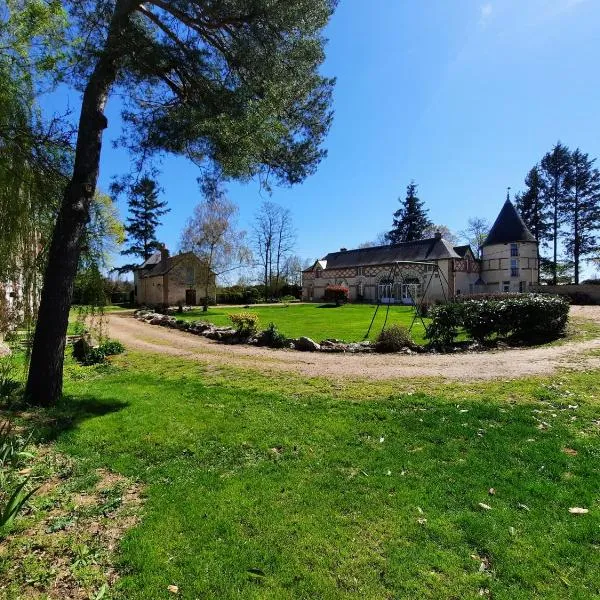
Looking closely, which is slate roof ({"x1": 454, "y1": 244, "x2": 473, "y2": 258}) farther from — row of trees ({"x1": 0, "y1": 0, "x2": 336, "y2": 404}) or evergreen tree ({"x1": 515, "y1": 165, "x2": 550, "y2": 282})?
row of trees ({"x1": 0, "y1": 0, "x2": 336, "y2": 404})

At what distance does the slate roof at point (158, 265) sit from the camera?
95.8 feet

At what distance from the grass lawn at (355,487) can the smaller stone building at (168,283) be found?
22963 millimetres

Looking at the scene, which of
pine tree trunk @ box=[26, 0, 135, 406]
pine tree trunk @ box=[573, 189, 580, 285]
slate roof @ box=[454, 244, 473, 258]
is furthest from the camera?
pine tree trunk @ box=[573, 189, 580, 285]

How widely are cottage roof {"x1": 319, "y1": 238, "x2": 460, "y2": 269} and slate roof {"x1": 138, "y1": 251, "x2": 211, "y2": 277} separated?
668 inches

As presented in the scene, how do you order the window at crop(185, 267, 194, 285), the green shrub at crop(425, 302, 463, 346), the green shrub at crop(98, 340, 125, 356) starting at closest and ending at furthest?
the green shrub at crop(98, 340, 125, 356) → the green shrub at crop(425, 302, 463, 346) → the window at crop(185, 267, 194, 285)

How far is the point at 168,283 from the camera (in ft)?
109

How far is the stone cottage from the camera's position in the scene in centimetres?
3319

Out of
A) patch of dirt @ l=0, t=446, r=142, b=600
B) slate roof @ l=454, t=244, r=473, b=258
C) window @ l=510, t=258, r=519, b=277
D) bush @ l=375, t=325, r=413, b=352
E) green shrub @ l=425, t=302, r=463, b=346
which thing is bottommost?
patch of dirt @ l=0, t=446, r=142, b=600

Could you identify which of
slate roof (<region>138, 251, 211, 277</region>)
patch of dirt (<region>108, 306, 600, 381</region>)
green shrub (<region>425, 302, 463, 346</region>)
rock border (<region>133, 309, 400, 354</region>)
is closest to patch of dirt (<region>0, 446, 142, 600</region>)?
patch of dirt (<region>108, 306, 600, 381</region>)

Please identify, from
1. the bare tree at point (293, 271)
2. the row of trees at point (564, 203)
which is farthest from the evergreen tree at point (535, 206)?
the bare tree at point (293, 271)

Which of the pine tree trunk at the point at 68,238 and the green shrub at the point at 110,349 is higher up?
the pine tree trunk at the point at 68,238

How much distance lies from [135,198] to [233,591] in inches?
249

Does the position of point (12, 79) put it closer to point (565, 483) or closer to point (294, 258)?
point (565, 483)

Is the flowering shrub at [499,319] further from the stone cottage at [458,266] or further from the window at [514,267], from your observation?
the window at [514,267]
